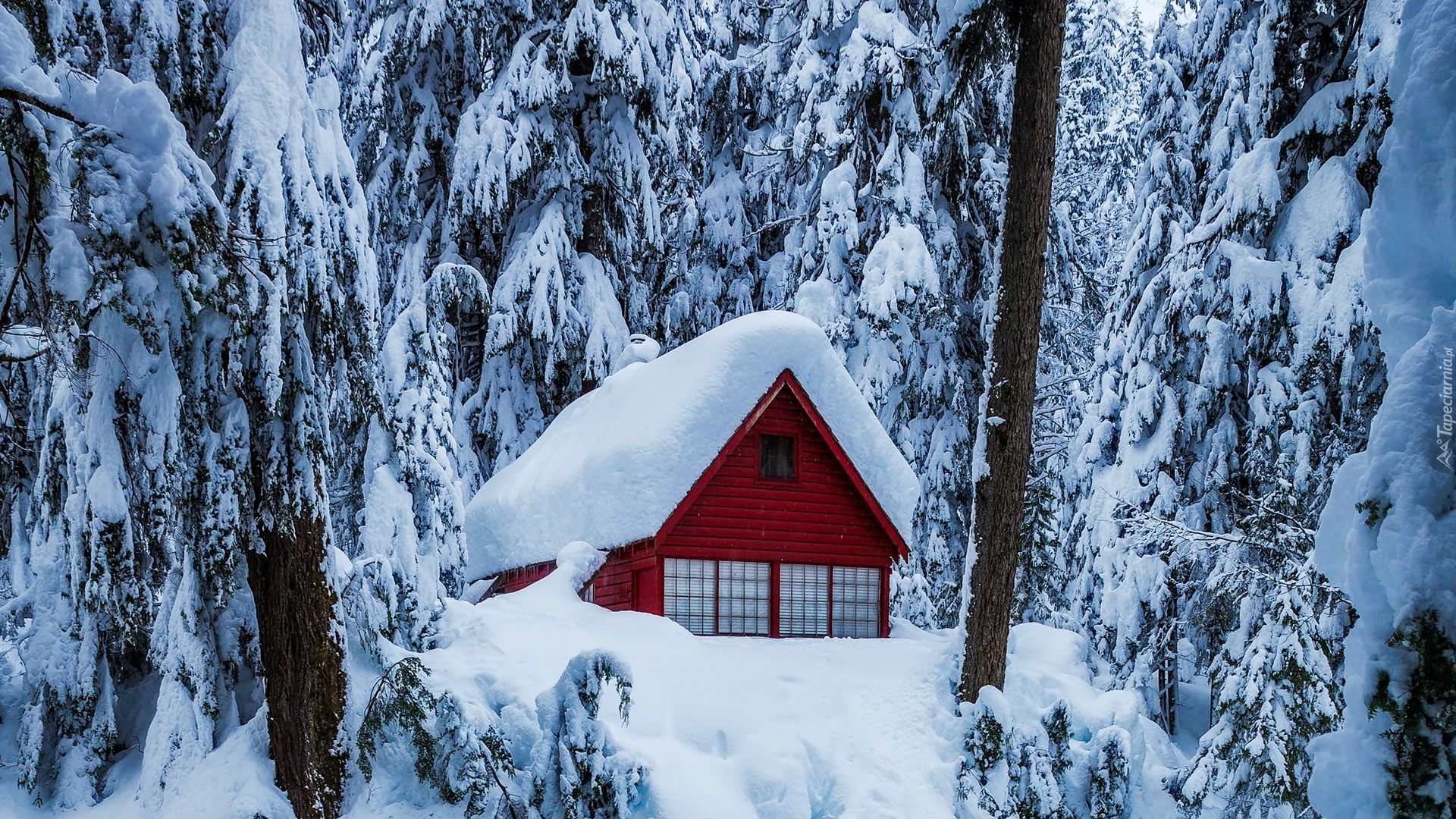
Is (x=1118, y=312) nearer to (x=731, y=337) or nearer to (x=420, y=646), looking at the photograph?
(x=731, y=337)

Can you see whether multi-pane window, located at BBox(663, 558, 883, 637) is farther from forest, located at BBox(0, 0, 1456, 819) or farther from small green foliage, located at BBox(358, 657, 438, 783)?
small green foliage, located at BBox(358, 657, 438, 783)

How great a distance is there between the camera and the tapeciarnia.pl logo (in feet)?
8.52

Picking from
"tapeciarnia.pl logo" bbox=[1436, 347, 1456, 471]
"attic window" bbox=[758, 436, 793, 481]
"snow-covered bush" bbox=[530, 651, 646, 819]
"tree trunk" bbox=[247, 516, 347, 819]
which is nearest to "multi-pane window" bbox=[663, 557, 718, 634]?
"attic window" bbox=[758, 436, 793, 481]

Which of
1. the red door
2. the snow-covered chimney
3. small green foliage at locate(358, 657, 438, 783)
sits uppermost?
the snow-covered chimney

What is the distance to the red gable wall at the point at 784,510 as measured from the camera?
16.2 m

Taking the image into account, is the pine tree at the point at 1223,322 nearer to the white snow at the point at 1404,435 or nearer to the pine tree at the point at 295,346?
the pine tree at the point at 295,346

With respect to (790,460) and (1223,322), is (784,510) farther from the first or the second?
(1223,322)

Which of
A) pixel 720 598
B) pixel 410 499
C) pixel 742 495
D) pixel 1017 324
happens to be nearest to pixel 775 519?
pixel 742 495

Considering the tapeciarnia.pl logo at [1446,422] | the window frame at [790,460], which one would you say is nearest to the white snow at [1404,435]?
the tapeciarnia.pl logo at [1446,422]

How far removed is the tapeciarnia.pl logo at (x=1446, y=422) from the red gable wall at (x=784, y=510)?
13.3m

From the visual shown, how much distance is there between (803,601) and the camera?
1678 centimetres

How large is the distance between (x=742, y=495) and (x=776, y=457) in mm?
831

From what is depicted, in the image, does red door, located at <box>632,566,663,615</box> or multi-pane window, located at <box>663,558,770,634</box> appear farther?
multi-pane window, located at <box>663,558,770,634</box>

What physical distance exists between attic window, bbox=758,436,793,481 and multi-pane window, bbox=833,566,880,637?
1.63m
